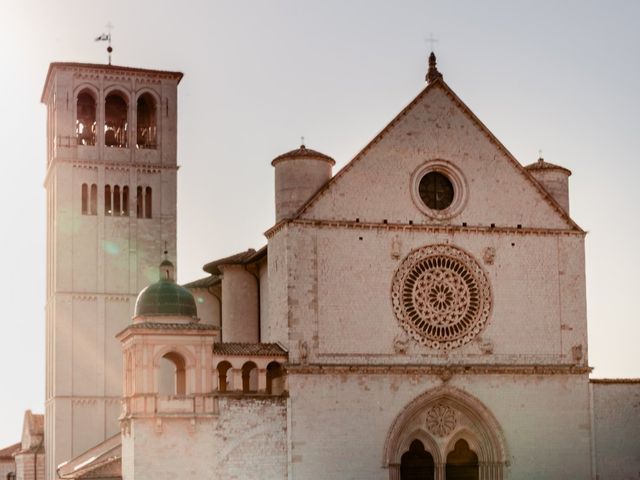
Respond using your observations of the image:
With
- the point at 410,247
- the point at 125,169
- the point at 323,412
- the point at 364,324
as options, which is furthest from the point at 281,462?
the point at 125,169

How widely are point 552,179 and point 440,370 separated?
7.50 meters

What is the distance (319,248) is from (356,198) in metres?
1.96

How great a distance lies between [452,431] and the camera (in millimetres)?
44438

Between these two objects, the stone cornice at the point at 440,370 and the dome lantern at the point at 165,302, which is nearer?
the stone cornice at the point at 440,370

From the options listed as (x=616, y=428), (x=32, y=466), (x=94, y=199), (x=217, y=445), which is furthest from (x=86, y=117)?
(x=616, y=428)

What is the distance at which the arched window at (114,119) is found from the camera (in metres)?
60.2

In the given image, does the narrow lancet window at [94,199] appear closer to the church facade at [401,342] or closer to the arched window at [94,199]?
the arched window at [94,199]

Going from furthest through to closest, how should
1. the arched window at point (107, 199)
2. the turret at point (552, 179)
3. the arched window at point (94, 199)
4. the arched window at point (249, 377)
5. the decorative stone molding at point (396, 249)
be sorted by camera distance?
the arched window at point (107, 199), the arched window at point (94, 199), the turret at point (552, 179), the decorative stone molding at point (396, 249), the arched window at point (249, 377)

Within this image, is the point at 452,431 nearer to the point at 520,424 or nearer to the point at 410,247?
the point at 520,424

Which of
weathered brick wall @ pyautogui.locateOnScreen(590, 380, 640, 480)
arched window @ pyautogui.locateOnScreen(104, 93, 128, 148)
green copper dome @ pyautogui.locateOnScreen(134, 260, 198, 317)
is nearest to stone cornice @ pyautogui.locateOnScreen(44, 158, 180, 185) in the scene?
arched window @ pyautogui.locateOnScreen(104, 93, 128, 148)

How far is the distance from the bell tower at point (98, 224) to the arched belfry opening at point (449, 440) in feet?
54.0

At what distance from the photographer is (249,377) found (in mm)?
45844

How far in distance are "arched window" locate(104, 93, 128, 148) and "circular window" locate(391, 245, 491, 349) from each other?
20.0 meters

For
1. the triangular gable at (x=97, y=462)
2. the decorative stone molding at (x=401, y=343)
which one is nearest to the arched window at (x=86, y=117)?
the triangular gable at (x=97, y=462)
